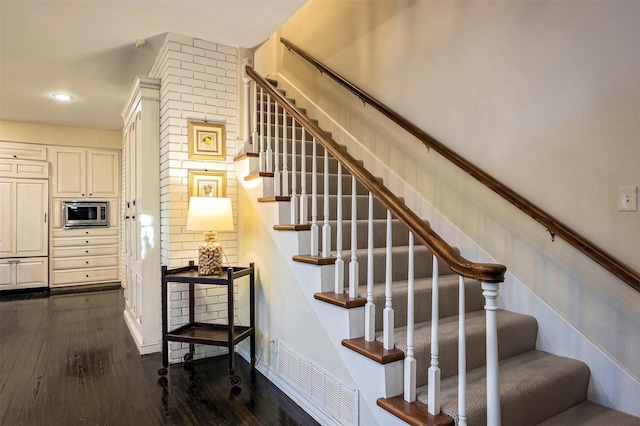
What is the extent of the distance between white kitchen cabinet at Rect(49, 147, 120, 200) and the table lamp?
4761 mm

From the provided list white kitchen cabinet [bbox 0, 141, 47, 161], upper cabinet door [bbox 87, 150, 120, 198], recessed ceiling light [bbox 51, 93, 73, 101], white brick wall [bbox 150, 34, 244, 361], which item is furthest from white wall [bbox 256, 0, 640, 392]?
white kitchen cabinet [bbox 0, 141, 47, 161]

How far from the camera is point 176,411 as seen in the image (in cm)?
241

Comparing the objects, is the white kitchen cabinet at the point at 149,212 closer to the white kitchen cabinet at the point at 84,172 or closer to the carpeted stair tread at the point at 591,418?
the carpeted stair tread at the point at 591,418

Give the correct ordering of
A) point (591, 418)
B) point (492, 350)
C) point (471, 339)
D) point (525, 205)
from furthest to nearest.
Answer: point (525, 205) → point (471, 339) → point (591, 418) → point (492, 350)

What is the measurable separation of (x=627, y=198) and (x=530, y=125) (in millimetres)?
668

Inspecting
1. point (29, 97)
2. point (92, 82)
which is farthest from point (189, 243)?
point (29, 97)

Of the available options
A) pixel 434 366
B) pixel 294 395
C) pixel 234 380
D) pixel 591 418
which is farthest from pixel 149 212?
pixel 591 418

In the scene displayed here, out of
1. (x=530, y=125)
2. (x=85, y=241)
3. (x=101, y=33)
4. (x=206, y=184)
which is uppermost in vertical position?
(x=101, y=33)

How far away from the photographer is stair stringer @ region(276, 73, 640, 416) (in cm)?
199

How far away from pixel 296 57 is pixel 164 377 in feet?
11.9

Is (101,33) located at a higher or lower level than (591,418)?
higher

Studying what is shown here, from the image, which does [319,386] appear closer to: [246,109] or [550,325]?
[550,325]

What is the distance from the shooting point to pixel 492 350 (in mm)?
1413

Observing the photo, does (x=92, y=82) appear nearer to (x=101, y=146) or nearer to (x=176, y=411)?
Answer: (x=101, y=146)
